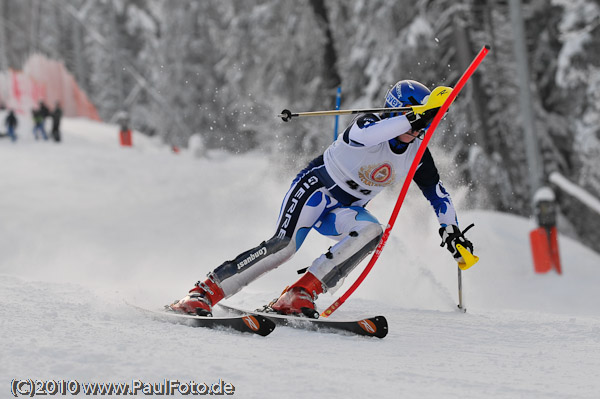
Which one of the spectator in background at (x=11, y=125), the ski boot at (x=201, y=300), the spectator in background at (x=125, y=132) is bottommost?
the ski boot at (x=201, y=300)

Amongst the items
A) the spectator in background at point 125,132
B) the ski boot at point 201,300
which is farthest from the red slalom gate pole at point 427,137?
the spectator in background at point 125,132

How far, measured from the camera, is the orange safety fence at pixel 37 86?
25672 mm

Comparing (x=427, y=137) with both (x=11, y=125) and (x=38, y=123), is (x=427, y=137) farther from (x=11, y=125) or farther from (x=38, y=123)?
(x=38, y=123)

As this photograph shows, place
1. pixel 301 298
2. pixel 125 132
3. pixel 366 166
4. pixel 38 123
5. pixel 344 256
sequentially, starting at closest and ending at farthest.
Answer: pixel 301 298 < pixel 344 256 < pixel 366 166 < pixel 38 123 < pixel 125 132

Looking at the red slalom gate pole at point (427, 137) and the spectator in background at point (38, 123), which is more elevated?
the spectator in background at point (38, 123)

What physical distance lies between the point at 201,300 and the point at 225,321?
447 mm

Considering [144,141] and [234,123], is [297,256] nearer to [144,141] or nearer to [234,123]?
[144,141]

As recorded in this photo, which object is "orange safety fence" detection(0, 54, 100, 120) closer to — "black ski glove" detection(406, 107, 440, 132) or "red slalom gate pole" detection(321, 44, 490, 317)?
"red slalom gate pole" detection(321, 44, 490, 317)

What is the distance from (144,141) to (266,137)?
614cm

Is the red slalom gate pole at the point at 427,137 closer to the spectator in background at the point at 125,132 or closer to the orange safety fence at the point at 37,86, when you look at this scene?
the spectator in background at the point at 125,132

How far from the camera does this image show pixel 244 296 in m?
5.85

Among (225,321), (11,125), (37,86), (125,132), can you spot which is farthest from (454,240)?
(37,86)

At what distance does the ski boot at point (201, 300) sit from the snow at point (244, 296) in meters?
0.32

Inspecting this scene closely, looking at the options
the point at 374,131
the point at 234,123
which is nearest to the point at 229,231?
the point at 374,131
